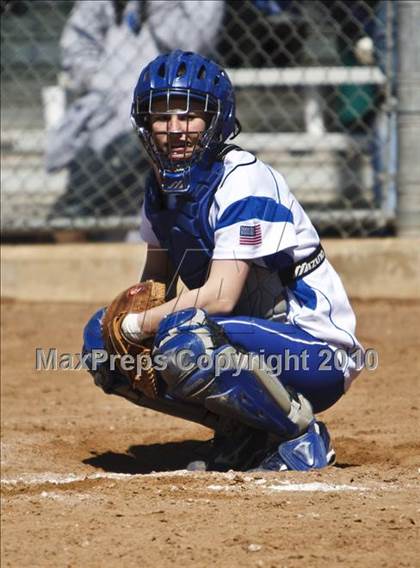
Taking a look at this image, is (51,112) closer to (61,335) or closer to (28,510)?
(61,335)

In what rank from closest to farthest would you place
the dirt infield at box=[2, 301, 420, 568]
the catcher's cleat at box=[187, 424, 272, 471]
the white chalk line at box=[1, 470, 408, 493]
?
1. the dirt infield at box=[2, 301, 420, 568]
2. the white chalk line at box=[1, 470, 408, 493]
3. the catcher's cleat at box=[187, 424, 272, 471]

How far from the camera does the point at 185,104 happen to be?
13.4 ft

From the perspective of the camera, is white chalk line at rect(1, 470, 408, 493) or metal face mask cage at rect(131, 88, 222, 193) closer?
white chalk line at rect(1, 470, 408, 493)

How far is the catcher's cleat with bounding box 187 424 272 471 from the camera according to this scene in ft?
→ 13.8

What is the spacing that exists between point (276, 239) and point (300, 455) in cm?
71

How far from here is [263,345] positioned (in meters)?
3.96

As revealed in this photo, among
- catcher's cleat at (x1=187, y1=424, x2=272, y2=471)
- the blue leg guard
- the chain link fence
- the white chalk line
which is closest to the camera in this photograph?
the white chalk line

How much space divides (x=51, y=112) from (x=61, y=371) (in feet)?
9.85

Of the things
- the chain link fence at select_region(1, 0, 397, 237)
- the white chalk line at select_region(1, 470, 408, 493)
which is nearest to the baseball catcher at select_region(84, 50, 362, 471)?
the white chalk line at select_region(1, 470, 408, 493)

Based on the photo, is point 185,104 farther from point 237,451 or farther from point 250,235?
point 237,451

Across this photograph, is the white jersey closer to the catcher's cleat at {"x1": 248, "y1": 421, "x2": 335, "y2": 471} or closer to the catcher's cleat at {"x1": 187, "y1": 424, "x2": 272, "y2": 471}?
the catcher's cleat at {"x1": 248, "y1": 421, "x2": 335, "y2": 471}

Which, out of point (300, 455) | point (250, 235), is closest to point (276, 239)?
point (250, 235)

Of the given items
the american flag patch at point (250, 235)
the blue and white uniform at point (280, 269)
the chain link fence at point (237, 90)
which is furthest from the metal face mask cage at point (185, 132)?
the chain link fence at point (237, 90)

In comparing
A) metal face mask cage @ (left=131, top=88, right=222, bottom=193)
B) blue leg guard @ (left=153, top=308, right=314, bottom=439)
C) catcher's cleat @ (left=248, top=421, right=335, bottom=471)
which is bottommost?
catcher's cleat @ (left=248, top=421, right=335, bottom=471)
